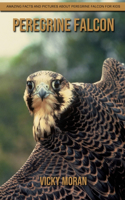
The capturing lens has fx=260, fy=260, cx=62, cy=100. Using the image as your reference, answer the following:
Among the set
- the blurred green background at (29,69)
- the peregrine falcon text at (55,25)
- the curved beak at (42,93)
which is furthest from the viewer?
the blurred green background at (29,69)

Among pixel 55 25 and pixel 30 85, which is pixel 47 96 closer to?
pixel 30 85

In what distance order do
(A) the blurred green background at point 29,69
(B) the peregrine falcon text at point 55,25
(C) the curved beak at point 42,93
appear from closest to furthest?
(C) the curved beak at point 42,93
(B) the peregrine falcon text at point 55,25
(A) the blurred green background at point 29,69

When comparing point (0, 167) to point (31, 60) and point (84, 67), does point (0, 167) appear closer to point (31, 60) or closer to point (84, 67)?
point (31, 60)

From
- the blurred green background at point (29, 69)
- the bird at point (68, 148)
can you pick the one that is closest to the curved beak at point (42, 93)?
the bird at point (68, 148)

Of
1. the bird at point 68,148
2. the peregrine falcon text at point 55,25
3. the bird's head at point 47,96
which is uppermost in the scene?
the peregrine falcon text at point 55,25

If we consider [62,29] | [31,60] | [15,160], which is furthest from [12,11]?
[15,160]

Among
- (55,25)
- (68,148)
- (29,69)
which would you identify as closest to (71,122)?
(68,148)

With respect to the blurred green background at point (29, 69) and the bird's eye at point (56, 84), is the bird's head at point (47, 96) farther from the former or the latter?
the blurred green background at point (29, 69)
